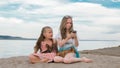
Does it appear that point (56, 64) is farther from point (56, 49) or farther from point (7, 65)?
point (7, 65)

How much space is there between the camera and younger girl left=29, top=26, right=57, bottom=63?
10.4 meters

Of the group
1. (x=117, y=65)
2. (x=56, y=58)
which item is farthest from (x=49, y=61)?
(x=117, y=65)

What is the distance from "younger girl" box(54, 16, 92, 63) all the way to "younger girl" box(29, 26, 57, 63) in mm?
185

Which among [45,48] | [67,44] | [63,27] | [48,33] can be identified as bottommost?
[45,48]

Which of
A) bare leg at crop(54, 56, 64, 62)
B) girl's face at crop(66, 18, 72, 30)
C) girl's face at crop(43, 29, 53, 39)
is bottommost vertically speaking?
bare leg at crop(54, 56, 64, 62)

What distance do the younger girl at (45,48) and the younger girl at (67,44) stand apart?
185 millimetres

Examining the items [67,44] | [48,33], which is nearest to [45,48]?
[48,33]

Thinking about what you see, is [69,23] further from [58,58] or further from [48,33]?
[58,58]

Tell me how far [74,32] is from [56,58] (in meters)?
0.71

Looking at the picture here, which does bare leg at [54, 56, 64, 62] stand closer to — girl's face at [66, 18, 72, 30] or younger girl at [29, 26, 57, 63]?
younger girl at [29, 26, 57, 63]

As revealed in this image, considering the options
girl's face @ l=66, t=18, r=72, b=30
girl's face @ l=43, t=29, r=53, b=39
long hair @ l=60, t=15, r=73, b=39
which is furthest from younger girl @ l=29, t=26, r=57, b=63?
girl's face @ l=66, t=18, r=72, b=30

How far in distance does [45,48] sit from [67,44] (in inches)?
21.5

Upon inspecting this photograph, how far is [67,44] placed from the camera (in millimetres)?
10227

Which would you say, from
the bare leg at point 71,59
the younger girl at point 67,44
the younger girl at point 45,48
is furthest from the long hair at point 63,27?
the bare leg at point 71,59
